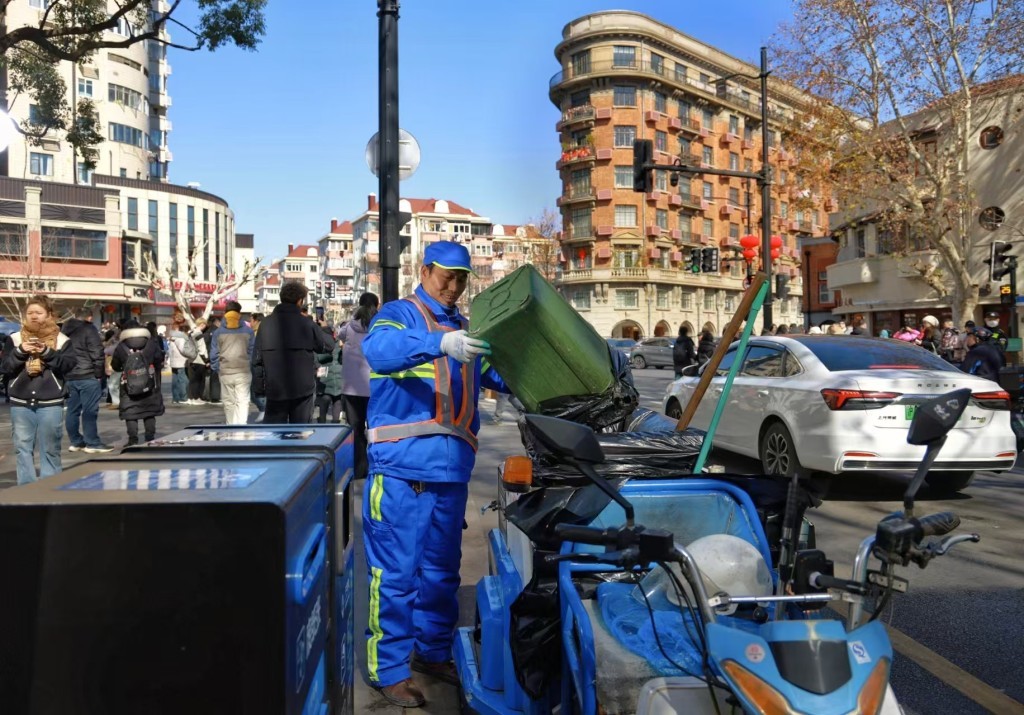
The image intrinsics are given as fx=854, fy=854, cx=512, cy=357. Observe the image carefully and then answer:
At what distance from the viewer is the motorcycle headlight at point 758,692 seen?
1.58 m

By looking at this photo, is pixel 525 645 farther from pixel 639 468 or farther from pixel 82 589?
pixel 82 589

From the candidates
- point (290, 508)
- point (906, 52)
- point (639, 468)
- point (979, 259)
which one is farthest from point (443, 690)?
point (979, 259)

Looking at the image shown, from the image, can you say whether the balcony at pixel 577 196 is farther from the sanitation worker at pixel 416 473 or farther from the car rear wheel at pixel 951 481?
the sanitation worker at pixel 416 473

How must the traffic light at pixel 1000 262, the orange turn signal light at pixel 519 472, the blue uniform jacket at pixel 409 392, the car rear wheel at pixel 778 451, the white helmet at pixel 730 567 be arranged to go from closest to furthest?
the white helmet at pixel 730 567
the orange turn signal light at pixel 519 472
the blue uniform jacket at pixel 409 392
the car rear wheel at pixel 778 451
the traffic light at pixel 1000 262

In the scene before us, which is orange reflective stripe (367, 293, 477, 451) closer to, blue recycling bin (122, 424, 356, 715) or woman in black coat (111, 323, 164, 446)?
blue recycling bin (122, 424, 356, 715)

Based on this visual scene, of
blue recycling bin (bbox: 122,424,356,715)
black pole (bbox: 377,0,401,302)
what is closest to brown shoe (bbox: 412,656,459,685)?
blue recycling bin (bbox: 122,424,356,715)

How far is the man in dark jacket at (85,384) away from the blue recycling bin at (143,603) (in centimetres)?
832

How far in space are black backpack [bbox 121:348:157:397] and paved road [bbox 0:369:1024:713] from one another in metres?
1.53

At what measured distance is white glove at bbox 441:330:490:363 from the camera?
3.17 m

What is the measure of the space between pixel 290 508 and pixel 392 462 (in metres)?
1.71

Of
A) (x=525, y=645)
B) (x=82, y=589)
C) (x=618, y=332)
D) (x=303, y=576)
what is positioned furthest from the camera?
(x=618, y=332)

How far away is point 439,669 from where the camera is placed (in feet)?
12.1

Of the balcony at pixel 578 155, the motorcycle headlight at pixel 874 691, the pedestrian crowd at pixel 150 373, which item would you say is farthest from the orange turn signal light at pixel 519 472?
the balcony at pixel 578 155

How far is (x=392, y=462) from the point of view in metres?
3.45
